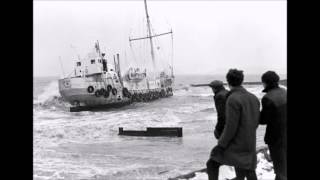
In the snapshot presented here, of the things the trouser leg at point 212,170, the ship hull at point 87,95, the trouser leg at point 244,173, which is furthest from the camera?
the ship hull at point 87,95

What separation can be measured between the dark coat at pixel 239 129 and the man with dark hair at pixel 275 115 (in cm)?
18

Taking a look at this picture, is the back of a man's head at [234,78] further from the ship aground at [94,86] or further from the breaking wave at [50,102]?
the breaking wave at [50,102]

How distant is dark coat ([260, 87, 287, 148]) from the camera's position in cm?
426

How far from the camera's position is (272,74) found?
4355 mm

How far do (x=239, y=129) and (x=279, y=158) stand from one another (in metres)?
0.71

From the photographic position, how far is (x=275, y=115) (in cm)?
427

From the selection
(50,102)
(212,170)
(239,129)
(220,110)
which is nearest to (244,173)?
(212,170)

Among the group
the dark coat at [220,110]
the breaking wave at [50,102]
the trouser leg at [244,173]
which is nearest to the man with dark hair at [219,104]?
the dark coat at [220,110]

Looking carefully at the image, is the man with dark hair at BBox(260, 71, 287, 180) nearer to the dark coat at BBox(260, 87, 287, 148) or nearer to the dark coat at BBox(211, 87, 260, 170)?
the dark coat at BBox(260, 87, 287, 148)

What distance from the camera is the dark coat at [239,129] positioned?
13.2 feet

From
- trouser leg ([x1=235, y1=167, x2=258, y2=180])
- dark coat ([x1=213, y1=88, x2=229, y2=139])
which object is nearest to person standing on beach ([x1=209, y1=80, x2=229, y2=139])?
dark coat ([x1=213, y1=88, x2=229, y2=139])
